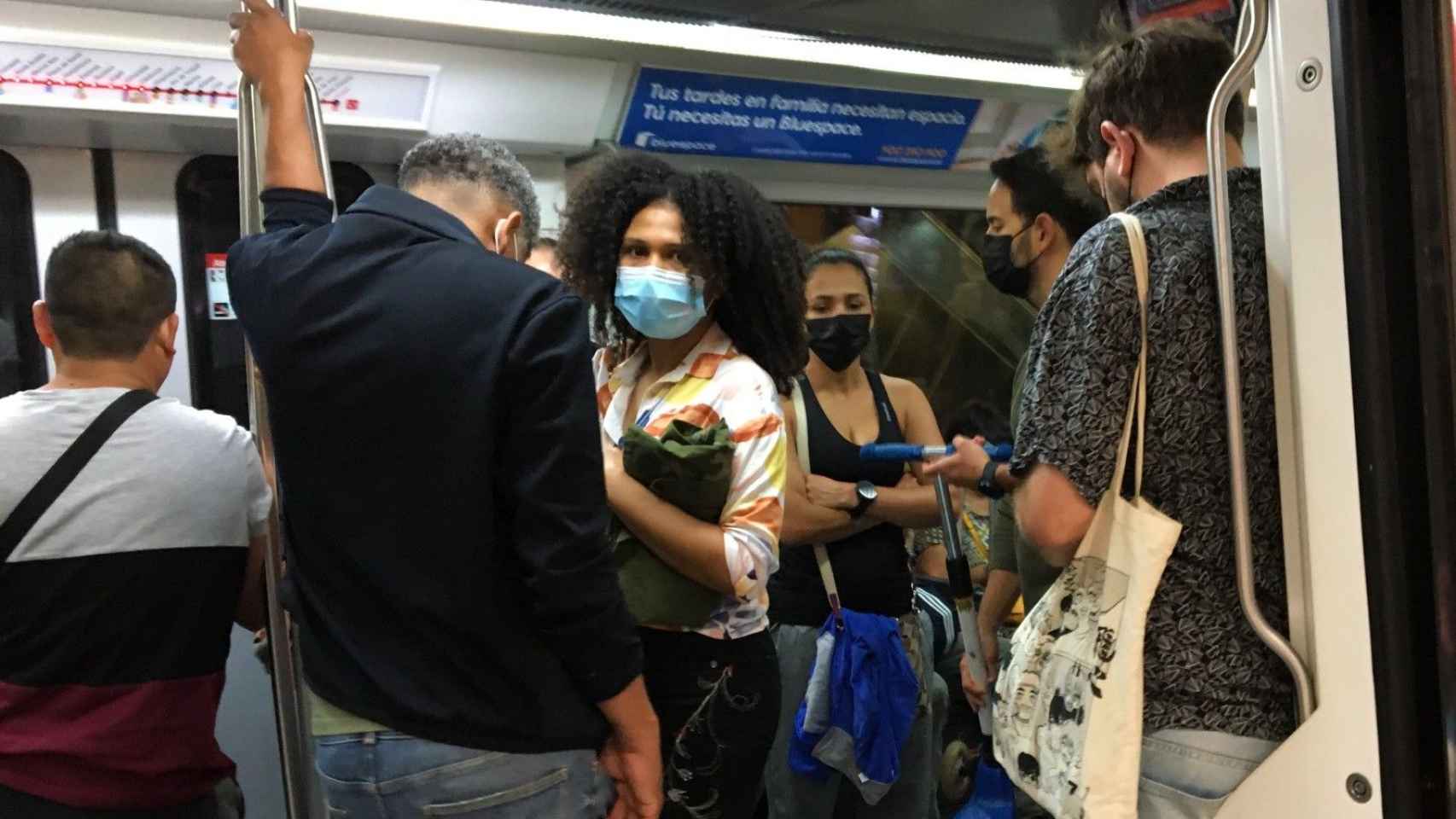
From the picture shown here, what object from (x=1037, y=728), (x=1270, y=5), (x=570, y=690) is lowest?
(x=1037, y=728)

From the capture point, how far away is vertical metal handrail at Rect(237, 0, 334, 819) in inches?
60.9

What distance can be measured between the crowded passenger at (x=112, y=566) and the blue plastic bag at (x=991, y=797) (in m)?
2.29

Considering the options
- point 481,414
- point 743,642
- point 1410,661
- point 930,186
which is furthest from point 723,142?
point 1410,661

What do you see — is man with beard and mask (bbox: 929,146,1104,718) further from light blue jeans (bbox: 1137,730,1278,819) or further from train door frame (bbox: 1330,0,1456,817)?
train door frame (bbox: 1330,0,1456,817)

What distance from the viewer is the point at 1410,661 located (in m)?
1.23

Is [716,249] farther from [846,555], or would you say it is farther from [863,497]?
[846,555]

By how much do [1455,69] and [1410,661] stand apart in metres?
0.68

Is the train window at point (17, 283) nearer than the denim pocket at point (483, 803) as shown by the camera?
No

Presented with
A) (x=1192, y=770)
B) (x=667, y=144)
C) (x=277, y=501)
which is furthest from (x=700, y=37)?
(x=1192, y=770)

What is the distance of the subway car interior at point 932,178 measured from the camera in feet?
4.02

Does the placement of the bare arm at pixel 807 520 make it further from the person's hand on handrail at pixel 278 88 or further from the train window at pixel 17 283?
the train window at pixel 17 283

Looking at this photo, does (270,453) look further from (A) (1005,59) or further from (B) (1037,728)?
(A) (1005,59)

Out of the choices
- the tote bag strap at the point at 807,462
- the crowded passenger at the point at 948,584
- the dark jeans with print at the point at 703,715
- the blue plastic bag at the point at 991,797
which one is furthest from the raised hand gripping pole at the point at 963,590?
the dark jeans with print at the point at 703,715

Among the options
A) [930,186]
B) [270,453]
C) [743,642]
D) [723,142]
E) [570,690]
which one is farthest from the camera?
[930,186]
